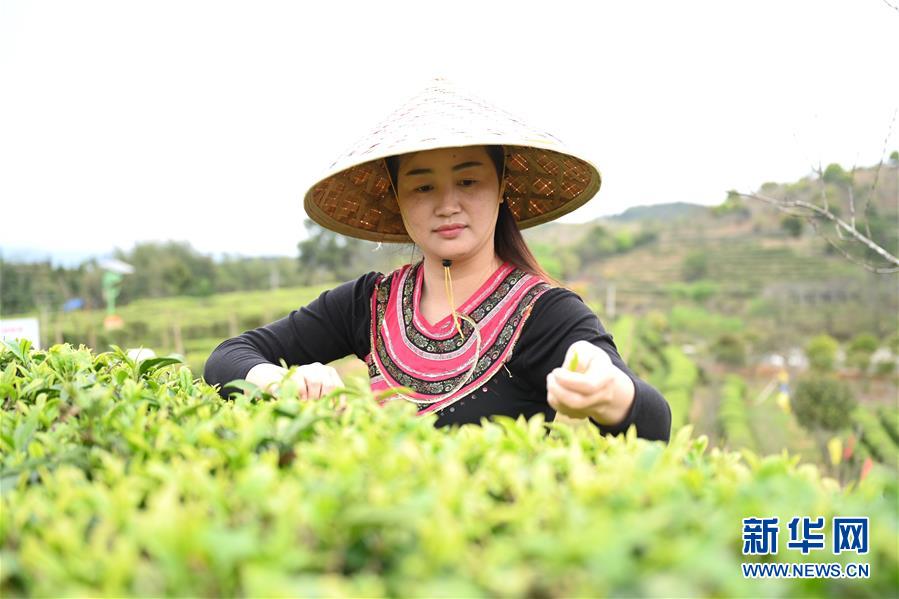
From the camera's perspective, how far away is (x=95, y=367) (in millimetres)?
1227

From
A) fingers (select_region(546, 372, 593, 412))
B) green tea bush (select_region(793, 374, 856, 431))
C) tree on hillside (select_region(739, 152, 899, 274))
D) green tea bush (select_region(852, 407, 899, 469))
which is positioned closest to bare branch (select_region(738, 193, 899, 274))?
tree on hillside (select_region(739, 152, 899, 274))

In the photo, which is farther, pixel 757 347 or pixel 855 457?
pixel 757 347

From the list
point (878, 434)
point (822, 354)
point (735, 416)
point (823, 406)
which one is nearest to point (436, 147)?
point (823, 406)

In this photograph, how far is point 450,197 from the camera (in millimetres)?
1479

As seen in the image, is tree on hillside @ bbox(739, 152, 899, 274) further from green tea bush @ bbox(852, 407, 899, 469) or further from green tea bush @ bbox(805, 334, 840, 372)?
green tea bush @ bbox(805, 334, 840, 372)

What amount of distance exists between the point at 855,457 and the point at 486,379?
16.2m

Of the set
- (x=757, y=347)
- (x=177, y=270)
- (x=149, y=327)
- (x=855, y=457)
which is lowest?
(x=855, y=457)

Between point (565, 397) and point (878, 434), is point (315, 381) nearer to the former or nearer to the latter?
point (565, 397)

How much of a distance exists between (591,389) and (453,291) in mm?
713

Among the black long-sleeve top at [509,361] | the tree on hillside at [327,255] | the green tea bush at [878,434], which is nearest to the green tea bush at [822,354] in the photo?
the green tea bush at [878,434]

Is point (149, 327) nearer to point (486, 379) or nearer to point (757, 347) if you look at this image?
point (486, 379)

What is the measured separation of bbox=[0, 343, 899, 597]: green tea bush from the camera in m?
0.46

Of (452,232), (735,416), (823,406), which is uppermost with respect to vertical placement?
(452,232)

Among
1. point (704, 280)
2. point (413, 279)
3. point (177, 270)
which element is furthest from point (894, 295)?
point (413, 279)
